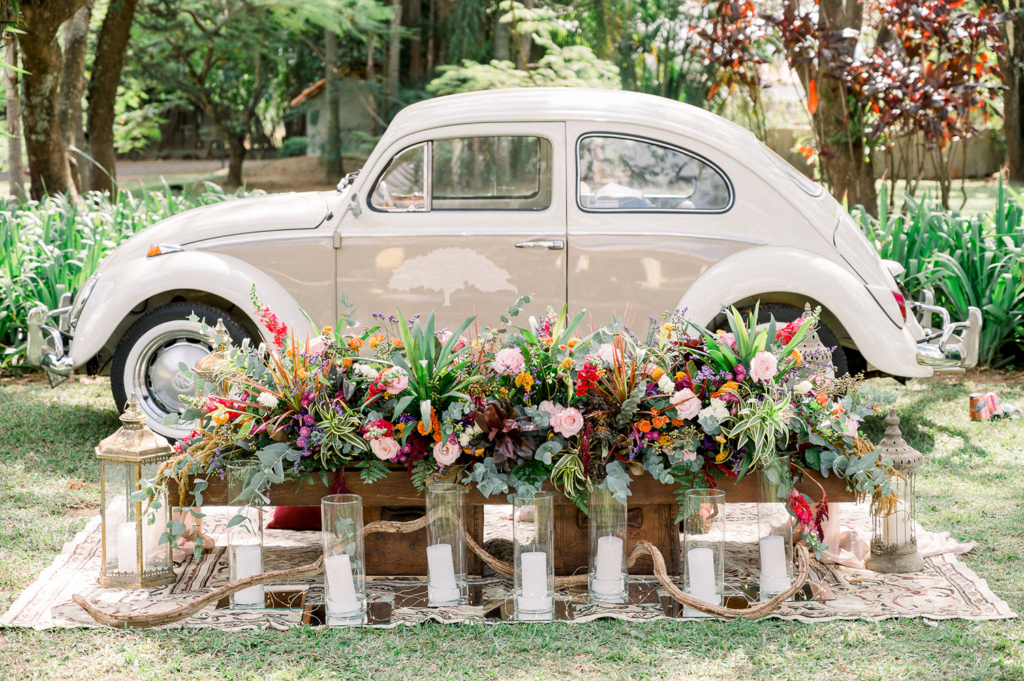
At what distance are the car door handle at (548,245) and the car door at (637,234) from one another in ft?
0.16

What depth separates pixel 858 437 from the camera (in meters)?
3.44

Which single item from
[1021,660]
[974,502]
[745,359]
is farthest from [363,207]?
[1021,660]

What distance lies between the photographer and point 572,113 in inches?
203

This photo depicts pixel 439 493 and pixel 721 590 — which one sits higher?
pixel 439 493

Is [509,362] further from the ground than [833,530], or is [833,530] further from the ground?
[509,362]

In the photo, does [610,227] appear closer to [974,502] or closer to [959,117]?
[974,502]

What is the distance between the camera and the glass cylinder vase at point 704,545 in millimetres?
3230

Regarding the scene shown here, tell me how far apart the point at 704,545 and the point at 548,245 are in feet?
7.36

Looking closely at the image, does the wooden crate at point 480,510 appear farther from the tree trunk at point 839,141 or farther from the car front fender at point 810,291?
the tree trunk at point 839,141

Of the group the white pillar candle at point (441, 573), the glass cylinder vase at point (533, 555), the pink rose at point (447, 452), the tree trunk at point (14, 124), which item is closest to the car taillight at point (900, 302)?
the glass cylinder vase at point (533, 555)

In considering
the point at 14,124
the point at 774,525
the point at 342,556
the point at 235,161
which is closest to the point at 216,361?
the point at 342,556

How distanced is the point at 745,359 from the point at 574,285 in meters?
1.76

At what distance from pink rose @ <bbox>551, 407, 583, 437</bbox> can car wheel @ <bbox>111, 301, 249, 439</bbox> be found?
2.61 meters

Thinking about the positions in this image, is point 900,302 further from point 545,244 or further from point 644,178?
point 545,244
